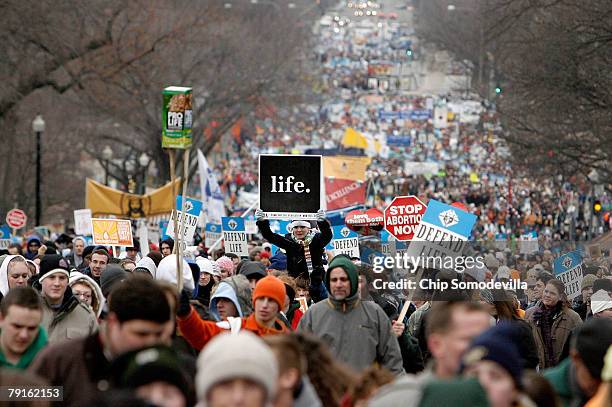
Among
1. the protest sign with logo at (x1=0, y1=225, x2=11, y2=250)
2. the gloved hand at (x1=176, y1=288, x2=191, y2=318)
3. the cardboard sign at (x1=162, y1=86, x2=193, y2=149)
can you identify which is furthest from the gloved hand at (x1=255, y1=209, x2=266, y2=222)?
the protest sign with logo at (x1=0, y1=225, x2=11, y2=250)

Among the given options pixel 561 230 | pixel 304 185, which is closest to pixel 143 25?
pixel 561 230

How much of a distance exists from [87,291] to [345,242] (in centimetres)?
712

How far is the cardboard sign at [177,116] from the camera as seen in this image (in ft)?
38.2

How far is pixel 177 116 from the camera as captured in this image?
11.7 m

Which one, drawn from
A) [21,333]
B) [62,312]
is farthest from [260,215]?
[21,333]

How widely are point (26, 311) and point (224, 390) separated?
8.58ft

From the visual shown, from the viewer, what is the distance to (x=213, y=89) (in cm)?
5962

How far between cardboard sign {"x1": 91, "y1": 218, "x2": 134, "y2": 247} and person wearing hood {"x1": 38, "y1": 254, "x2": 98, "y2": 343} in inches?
366

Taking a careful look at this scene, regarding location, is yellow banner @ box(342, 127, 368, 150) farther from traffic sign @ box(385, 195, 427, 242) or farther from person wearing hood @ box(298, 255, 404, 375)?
person wearing hood @ box(298, 255, 404, 375)

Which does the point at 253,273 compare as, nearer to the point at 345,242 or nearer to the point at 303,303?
the point at 303,303

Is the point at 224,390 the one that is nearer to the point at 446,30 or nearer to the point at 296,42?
the point at 296,42

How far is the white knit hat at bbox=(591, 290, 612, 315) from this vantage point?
13.0 meters

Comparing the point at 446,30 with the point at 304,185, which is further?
the point at 446,30

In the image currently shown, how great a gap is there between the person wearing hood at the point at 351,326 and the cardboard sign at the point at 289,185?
5186mm
